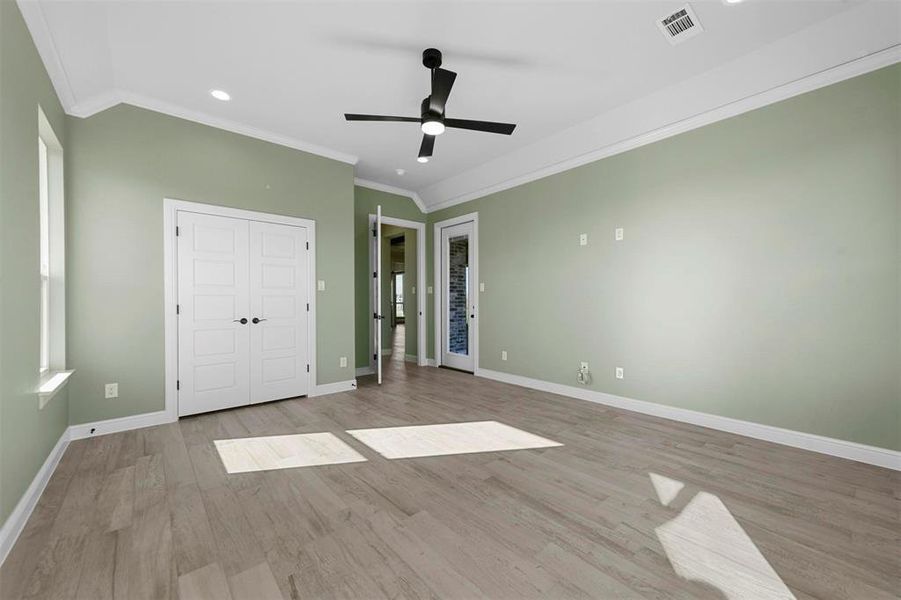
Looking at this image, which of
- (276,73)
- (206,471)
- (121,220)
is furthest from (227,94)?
(206,471)

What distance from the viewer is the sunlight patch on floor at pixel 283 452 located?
260cm

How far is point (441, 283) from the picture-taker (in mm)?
6324

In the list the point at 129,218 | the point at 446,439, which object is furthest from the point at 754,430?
the point at 129,218

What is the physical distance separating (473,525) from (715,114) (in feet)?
12.8

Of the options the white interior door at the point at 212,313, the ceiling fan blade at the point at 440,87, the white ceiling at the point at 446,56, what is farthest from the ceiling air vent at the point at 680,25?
the white interior door at the point at 212,313

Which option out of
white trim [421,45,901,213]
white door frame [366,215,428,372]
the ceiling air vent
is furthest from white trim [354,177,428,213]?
the ceiling air vent

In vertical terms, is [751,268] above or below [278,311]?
above

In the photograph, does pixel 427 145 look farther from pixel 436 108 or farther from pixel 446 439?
pixel 446 439

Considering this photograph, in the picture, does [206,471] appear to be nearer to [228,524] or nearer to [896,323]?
[228,524]

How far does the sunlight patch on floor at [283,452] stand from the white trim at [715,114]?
3933 millimetres

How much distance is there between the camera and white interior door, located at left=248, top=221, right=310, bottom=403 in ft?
13.2

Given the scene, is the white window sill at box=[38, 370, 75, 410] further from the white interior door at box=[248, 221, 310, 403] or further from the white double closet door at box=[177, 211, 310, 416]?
the white interior door at box=[248, 221, 310, 403]

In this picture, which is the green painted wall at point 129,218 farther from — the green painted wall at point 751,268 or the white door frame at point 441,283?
the green painted wall at point 751,268

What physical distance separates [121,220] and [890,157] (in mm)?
6090
